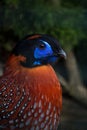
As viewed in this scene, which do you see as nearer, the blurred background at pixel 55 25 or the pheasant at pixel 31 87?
the pheasant at pixel 31 87

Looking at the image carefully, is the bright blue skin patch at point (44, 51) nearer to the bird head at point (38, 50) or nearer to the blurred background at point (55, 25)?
the bird head at point (38, 50)

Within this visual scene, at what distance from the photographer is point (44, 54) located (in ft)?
12.0

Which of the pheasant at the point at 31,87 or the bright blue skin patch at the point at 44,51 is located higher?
the bright blue skin patch at the point at 44,51

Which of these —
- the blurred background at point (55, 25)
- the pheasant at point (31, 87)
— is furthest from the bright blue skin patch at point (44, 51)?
the blurred background at point (55, 25)

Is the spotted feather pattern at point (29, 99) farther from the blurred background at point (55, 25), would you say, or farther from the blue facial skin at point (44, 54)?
the blurred background at point (55, 25)

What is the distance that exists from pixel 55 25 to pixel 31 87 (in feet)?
14.9

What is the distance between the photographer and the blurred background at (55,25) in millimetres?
7953

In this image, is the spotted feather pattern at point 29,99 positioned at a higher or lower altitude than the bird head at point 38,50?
lower

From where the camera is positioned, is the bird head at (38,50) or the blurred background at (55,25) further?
the blurred background at (55,25)

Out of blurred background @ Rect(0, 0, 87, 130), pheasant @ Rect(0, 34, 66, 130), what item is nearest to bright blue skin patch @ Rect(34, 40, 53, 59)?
pheasant @ Rect(0, 34, 66, 130)

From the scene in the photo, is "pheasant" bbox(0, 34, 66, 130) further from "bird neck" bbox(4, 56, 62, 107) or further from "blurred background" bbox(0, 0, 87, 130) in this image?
"blurred background" bbox(0, 0, 87, 130)

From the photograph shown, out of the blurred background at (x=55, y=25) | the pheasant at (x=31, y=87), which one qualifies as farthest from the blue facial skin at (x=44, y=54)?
the blurred background at (x=55, y=25)

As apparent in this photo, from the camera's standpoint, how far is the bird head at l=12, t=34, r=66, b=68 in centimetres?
363

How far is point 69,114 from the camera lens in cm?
888
